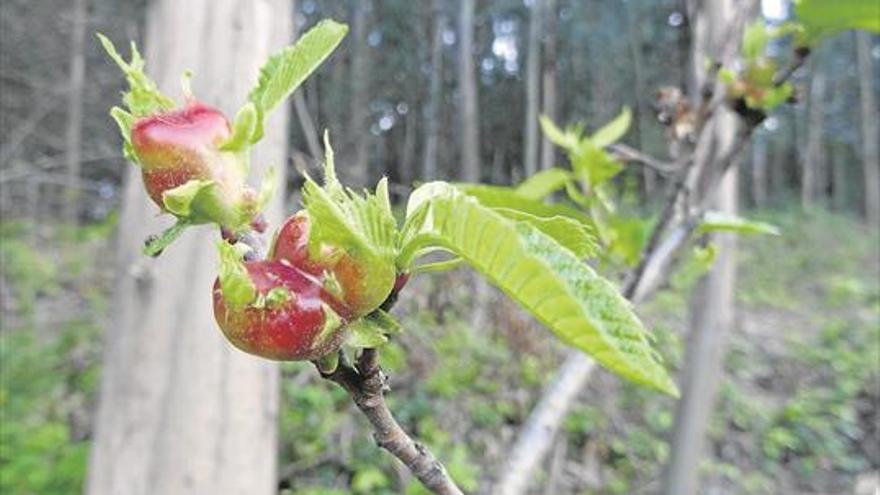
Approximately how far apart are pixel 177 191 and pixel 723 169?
0.77 metres

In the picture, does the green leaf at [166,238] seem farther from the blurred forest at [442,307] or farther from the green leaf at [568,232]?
the blurred forest at [442,307]

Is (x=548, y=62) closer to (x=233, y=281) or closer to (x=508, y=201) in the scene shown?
(x=508, y=201)

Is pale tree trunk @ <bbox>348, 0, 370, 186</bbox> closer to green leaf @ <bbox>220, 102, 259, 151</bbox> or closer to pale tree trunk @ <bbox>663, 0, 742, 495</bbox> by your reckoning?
pale tree trunk @ <bbox>663, 0, 742, 495</bbox>

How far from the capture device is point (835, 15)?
29.4 inches

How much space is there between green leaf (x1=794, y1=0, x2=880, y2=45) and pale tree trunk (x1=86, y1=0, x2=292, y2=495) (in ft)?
3.20

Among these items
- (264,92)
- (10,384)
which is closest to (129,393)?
(264,92)

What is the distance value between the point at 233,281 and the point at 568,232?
0.13 meters

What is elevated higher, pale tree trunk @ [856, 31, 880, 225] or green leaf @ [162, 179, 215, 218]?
pale tree trunk @ [856, 31, 880, 225]

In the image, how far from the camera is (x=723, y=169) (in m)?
0.94

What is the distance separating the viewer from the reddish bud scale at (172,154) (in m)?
0.33

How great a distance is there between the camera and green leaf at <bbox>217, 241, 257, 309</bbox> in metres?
0.28

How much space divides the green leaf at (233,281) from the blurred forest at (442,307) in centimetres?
34

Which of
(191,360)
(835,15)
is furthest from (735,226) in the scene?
(191,360)

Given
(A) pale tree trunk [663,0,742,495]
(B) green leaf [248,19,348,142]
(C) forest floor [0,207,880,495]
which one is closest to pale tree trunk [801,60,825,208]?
(C) forest floor [0,207,880,495]
